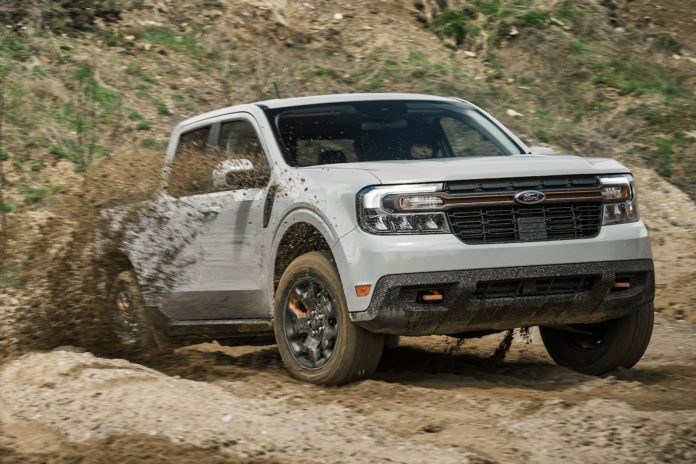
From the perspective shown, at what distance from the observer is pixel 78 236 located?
8391mm

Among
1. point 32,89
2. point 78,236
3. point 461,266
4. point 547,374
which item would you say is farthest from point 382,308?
point 32,89

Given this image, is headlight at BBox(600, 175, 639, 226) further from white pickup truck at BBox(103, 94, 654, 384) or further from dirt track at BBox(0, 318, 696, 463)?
dirt track at BBox(0, 318, 696, 463)

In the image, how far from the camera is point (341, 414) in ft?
18.3

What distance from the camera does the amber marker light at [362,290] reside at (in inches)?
237

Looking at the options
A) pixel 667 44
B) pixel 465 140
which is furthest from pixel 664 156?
pixel 465 140

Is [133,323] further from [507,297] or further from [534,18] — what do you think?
[534,18]

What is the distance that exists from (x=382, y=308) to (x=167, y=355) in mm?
2463

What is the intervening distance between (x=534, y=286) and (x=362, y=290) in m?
0.96

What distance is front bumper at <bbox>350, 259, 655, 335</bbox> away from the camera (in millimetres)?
6039

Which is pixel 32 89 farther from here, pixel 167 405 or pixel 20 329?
pixel 167 405

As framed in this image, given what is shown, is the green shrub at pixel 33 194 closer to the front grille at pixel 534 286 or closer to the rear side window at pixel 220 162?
the rear side window at pixel 220 162

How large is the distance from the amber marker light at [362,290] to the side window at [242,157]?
1.27m

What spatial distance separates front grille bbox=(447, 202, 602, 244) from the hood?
0.60 ft

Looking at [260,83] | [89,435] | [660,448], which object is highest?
[660,448]
